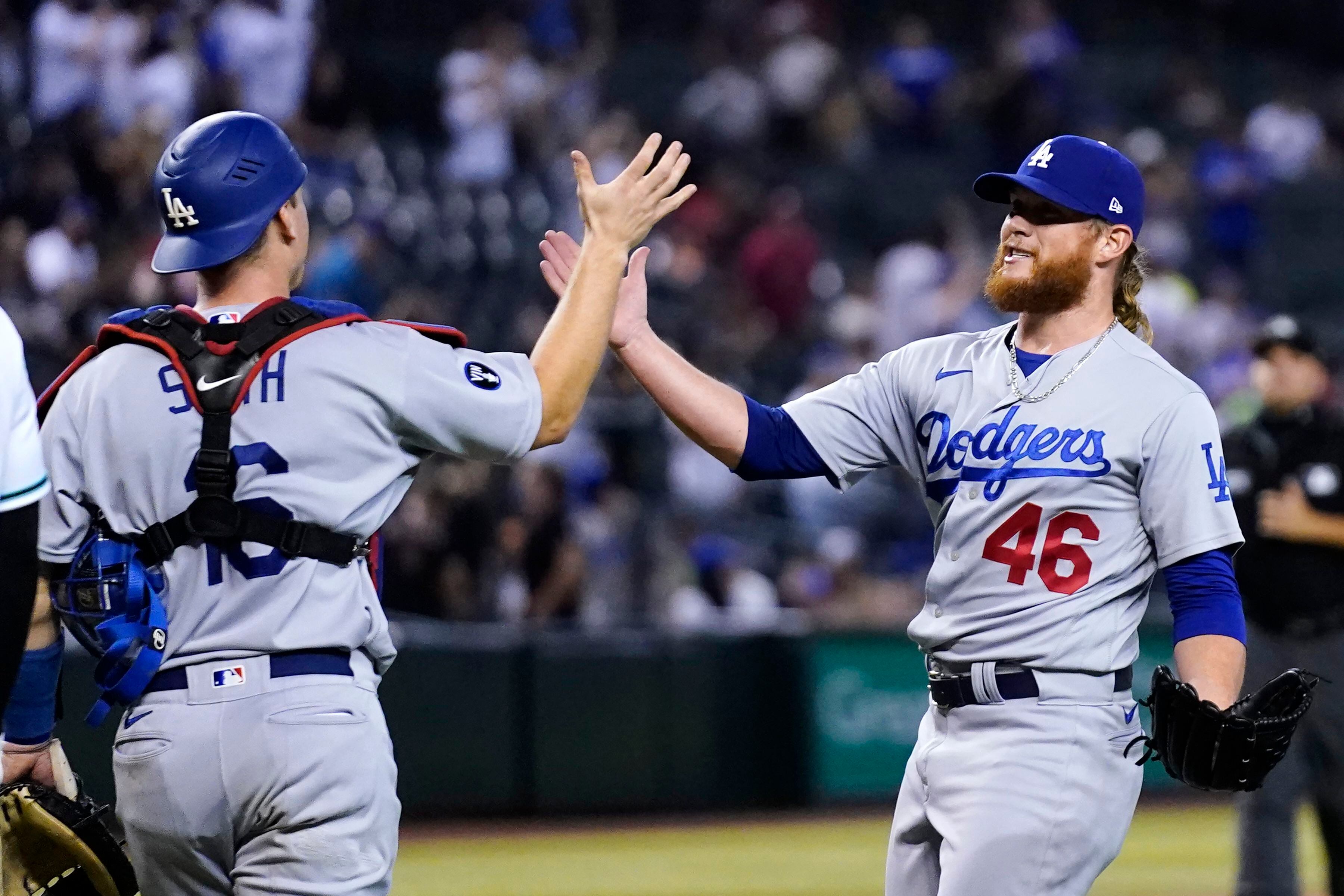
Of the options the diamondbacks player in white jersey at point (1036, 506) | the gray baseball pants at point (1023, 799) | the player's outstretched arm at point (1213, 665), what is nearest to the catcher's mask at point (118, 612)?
the diamondbacks player in white jersey at point (1036, 506)

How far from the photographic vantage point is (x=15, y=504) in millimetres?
2666

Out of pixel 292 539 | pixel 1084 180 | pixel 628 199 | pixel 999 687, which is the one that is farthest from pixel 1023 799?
pixel 292 539

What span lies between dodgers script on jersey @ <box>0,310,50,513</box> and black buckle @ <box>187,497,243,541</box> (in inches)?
18.7

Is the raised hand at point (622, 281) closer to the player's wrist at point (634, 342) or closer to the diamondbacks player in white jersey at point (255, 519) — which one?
the player's wrist at point (634, 342)

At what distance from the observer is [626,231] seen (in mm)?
3615

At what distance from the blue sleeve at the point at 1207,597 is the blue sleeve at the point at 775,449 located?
0.84m

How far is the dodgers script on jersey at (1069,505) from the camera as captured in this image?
12.4ft

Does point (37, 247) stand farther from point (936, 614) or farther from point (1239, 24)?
point (1239, 24)

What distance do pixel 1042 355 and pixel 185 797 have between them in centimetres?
204

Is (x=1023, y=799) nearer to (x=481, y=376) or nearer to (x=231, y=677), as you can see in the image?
(x=481, y=376)

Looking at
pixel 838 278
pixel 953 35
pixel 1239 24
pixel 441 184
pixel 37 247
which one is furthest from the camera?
pixel 1239 24

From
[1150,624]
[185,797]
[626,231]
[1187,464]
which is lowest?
[1150,624]

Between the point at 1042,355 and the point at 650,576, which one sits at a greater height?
the point at 1042,355

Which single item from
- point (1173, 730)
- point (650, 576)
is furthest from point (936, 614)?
point (650, 576)
